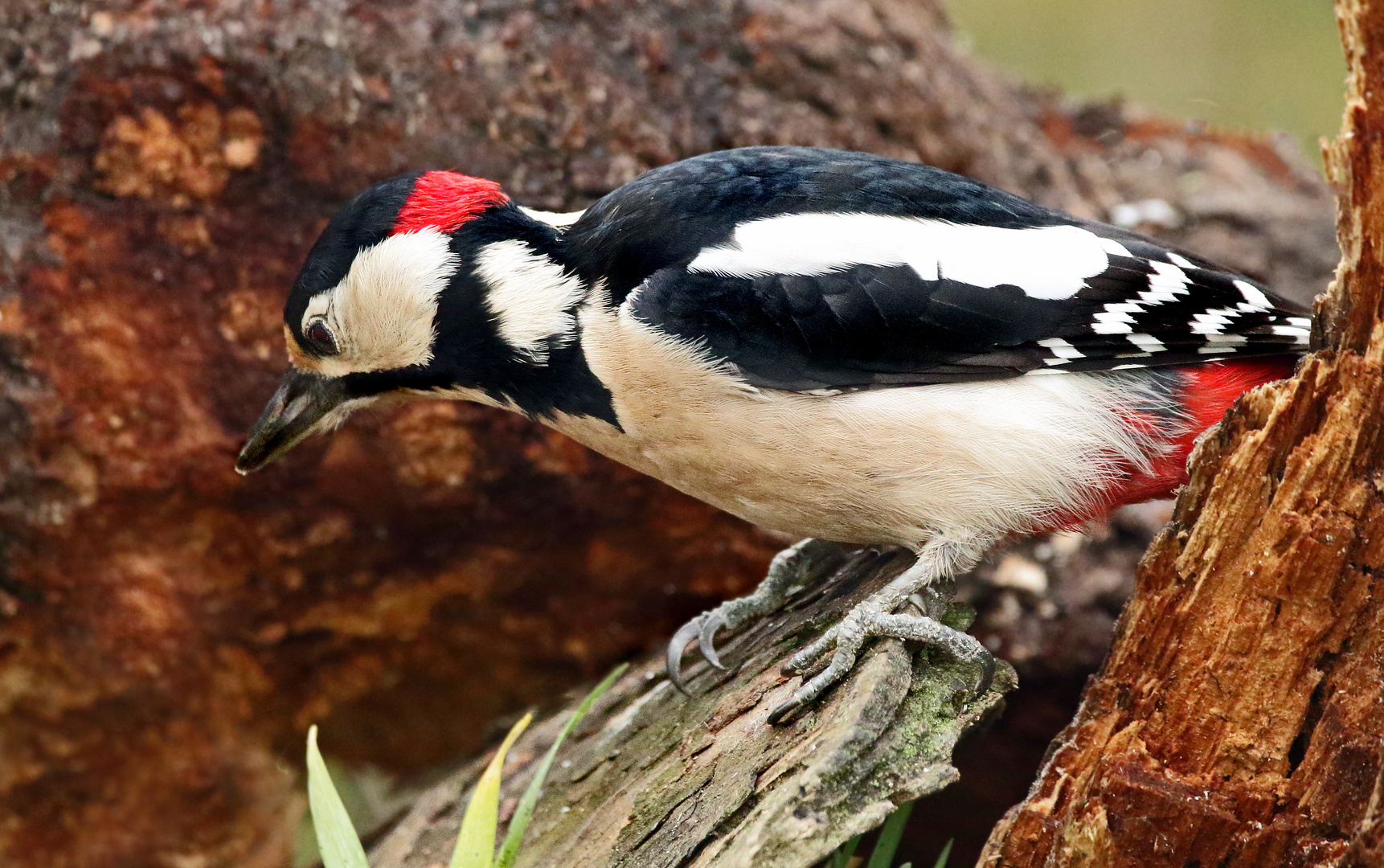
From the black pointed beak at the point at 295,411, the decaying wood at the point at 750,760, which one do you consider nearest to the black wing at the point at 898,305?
the decaying wood at the point at 750,760

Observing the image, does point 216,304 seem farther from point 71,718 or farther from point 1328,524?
point 1328,524

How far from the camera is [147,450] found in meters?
3.37

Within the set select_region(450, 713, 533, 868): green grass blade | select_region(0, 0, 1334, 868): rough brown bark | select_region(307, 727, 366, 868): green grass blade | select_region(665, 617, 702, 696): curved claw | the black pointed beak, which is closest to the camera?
select_region(450, 713, 533, 868): green grass blade

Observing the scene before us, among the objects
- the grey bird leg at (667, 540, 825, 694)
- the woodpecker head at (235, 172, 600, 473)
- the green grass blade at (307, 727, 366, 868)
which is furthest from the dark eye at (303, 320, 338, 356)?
the grey bird leg at (667, 540, 825, 694)

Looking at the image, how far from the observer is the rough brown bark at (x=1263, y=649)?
74.6 inches

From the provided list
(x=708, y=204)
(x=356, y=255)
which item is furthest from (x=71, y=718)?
(x=708, y=204)

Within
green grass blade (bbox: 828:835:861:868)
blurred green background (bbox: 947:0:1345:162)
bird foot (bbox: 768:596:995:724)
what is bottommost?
green grass blade (bbox: 828:835:861:868)

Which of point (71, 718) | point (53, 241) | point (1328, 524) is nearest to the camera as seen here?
point (1328, 524)

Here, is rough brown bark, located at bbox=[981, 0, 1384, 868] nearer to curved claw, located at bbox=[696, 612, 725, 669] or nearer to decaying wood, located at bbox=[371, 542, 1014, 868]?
decaying wood, located at bbox=[371, 542, 1014, 868]

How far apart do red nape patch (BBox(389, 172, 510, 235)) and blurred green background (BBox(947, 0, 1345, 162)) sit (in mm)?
4302

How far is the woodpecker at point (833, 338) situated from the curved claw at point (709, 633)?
1.55ft

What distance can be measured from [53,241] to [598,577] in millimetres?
1853

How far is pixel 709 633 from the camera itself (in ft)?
9.64

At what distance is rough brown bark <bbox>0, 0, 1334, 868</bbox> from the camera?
10.7ft
